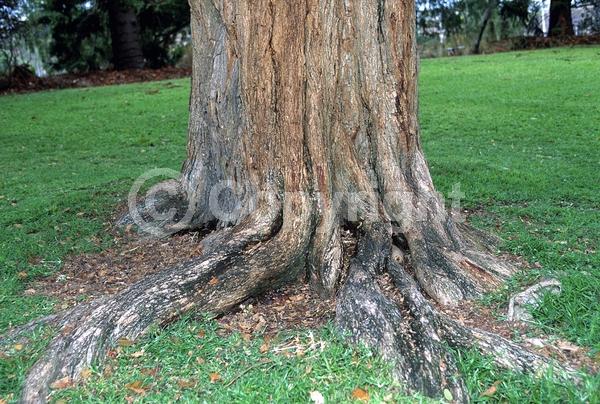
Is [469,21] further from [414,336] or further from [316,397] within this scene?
[316,397]

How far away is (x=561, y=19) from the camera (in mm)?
21719

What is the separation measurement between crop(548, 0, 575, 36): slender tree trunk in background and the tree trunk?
63.3ft

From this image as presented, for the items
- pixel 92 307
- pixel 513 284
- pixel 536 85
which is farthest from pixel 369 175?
pixel 536 85

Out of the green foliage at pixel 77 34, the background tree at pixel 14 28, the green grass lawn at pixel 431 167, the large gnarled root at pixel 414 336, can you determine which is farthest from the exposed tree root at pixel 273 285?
the green foliage at pixel 77 34

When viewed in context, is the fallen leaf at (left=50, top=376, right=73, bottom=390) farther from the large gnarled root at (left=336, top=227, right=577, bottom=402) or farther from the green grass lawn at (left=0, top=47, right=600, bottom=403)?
the large gnarled root at (left=336, top=227, right=577, bottom=402)

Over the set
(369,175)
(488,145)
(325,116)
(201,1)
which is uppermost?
(201,1)

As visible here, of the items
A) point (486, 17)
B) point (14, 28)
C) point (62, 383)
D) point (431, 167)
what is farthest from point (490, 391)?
point (486, 17)

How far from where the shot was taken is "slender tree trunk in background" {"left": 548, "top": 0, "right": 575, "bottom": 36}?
21.6 metres

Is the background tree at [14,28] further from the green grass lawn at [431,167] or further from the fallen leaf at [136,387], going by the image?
the fallen leaf at [136,387]

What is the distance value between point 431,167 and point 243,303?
4079 mm

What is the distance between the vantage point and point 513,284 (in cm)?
410

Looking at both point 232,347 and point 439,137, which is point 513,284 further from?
point 439,137

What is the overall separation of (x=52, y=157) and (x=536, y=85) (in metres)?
8.92

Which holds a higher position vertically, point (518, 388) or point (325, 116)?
point (325, 116)
